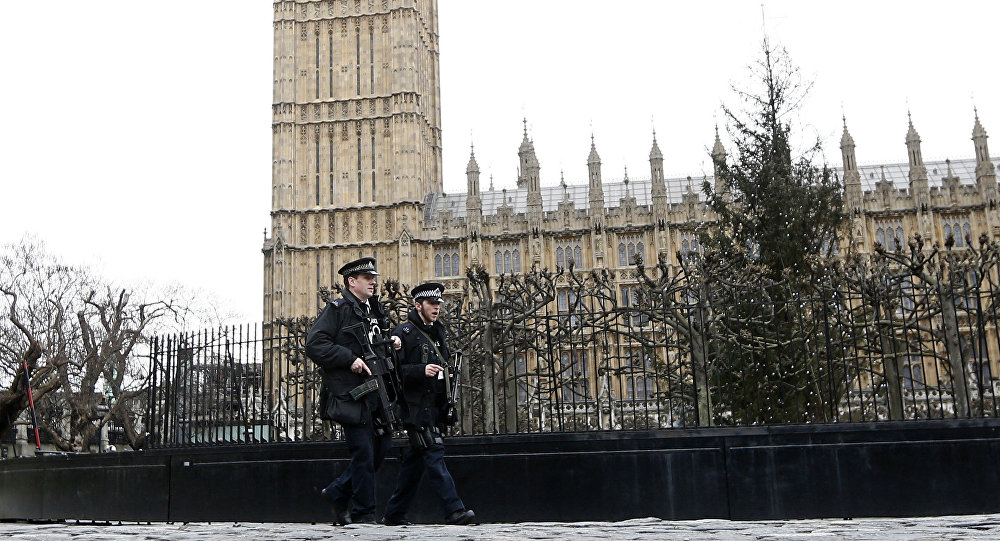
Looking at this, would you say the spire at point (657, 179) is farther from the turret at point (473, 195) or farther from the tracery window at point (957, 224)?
the tracery window at point (957, 224)

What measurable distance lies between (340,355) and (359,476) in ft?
2.59

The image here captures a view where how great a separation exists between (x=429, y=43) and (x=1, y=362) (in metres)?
30.7

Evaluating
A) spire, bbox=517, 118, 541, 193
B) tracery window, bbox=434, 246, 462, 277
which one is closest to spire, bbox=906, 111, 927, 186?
spire, bbox=517, 118, 541, 193

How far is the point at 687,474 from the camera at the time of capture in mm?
7277

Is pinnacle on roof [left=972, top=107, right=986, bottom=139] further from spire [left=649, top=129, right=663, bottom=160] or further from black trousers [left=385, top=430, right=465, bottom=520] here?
black trousers [left=385, top=430, right=465, bottom=520]

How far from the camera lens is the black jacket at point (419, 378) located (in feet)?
19.9

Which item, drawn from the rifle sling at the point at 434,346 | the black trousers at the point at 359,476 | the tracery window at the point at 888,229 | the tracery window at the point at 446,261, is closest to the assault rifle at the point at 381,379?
the black trousers at the point at 359,476

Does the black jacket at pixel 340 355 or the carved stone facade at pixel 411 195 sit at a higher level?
the carved stone facade at pixel 411 195

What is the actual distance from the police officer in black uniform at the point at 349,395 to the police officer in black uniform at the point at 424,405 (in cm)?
20

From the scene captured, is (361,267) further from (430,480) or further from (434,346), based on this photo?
(430,480)

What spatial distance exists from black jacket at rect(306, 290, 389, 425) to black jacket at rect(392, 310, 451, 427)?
0.77ft

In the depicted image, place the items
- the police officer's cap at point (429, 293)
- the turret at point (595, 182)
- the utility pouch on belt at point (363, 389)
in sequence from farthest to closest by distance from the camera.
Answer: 1. the turret at point (595, 182)
2. the police officer's cap at point (429, 293)
3. the utility pouch on belt at point (363, 389)

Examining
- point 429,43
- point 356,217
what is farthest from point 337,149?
point 429,43

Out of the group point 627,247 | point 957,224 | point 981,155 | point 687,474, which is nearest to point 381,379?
point 687,474
